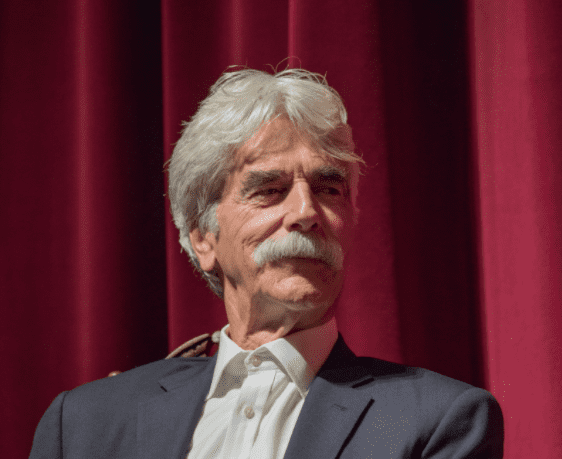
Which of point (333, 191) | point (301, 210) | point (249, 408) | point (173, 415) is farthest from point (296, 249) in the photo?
point (173, 415)

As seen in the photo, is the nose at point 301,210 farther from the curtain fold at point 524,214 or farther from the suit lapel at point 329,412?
the curtain fold at point 524,214

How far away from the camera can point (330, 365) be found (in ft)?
3.37

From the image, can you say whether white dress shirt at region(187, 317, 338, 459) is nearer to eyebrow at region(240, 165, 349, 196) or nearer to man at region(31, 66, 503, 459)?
man at region(31, 66, 503, 459)

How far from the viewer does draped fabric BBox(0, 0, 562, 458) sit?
3.71 ft

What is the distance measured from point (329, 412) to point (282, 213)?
33 cm

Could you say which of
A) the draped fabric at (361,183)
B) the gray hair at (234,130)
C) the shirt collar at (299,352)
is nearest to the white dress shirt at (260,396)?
the shirt collar at (299,352)

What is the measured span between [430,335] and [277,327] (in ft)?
1.54

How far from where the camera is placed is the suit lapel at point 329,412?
2.94 ft

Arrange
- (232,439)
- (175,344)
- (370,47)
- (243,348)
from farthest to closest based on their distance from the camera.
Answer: (175,344) → (370,47) → (243,348) → (232,439)

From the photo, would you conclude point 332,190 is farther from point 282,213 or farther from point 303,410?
point 303,410

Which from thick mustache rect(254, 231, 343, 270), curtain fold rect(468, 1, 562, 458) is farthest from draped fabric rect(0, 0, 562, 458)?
thick mustache rect(254, 231, 343, 270)

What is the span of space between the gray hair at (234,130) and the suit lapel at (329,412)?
327 mm

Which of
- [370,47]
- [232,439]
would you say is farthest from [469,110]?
[232,439]

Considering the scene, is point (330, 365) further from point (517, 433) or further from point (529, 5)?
point (529, 5)
